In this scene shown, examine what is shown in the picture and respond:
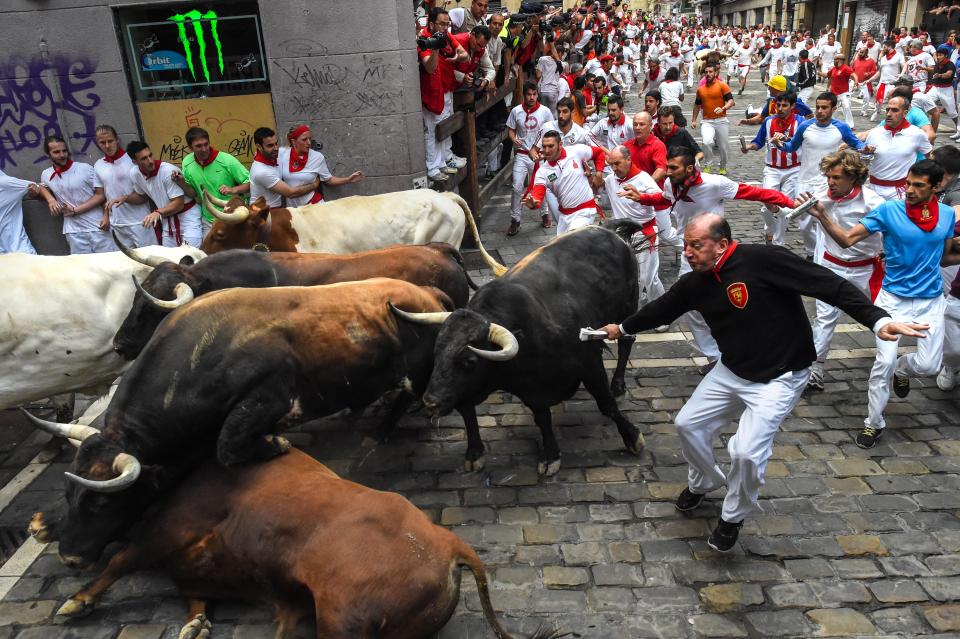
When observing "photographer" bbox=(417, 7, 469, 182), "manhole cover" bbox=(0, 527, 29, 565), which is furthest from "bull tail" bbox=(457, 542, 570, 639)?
"photographer" bbox=(417, 7, 469, 182)

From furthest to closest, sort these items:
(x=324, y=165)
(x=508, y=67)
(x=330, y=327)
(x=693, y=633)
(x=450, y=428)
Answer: (x=508, y=67), (x=324, y=165), (x=450, y=428), (x=330, y=327), (x=693, y=633)

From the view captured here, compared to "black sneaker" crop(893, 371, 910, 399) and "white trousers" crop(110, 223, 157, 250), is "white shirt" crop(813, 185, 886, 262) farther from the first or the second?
"white trousers" crop(110, 223, 157, 250)

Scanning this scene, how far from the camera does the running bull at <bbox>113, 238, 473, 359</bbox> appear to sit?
5.60 m

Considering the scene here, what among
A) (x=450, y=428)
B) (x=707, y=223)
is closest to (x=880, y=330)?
(x=707, y=223)

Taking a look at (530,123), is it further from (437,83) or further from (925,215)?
(925,215)

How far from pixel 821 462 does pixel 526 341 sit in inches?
97.9

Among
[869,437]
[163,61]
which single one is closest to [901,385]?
[869,437]

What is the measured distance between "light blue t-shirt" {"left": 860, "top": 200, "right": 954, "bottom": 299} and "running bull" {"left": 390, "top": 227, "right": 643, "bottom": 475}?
89.5 inches

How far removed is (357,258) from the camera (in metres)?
6.51

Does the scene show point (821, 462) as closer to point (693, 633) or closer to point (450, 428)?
point (693, 633)

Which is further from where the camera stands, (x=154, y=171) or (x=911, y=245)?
(x=154, y=171)

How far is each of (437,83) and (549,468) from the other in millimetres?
6948

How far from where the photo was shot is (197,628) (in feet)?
13.6

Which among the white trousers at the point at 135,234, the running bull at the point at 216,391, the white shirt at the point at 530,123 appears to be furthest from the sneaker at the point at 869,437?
the white trousers at the point at 135,234
